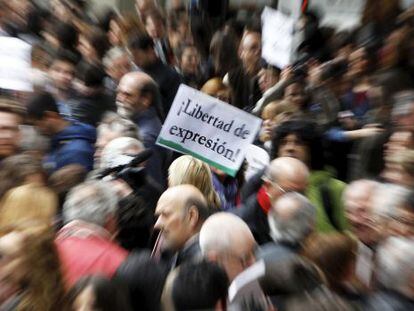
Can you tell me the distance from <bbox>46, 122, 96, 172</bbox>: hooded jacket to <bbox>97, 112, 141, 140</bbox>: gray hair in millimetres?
106

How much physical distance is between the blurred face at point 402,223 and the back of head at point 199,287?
3.17 feet

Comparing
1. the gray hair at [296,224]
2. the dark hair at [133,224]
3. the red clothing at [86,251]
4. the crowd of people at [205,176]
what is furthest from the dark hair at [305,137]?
the red clothing at [86,251]

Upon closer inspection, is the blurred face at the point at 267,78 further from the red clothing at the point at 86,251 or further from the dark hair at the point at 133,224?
the red clothing at the point at 86,251

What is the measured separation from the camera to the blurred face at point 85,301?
91.6 inches

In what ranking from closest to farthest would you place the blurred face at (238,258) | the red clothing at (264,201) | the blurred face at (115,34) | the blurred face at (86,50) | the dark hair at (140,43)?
the blurred face at (238,258)
the red clothing at (264,201)
the dark hair at (140,43)
the blurred face at (86,50)
the blurred face at (115,34)

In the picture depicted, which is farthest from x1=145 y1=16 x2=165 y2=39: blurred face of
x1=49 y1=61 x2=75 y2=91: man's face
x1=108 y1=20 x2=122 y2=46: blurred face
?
x1=49 y1=61 x2=75 y2=91: man's face

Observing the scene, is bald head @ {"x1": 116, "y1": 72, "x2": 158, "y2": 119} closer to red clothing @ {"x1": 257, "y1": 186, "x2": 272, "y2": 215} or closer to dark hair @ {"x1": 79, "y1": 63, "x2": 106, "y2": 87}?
dark hair @ {"x1": 79, "y1": 63, "x2": 106, "y2": 87}

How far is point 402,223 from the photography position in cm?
309

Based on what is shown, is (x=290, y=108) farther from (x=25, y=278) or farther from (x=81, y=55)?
(x=25, y=278)

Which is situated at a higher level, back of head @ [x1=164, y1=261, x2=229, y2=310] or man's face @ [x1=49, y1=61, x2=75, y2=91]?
man's face @ [x1=49, y1=61, x2=75, y2=91]

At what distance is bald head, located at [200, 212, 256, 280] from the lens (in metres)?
2.79

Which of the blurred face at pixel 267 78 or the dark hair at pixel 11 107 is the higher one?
the blurred face at pixel 267 78

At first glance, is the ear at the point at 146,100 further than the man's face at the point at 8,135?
Yes

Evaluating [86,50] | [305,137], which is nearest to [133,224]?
[305,137]
